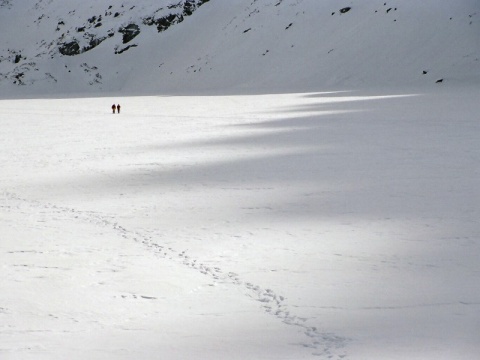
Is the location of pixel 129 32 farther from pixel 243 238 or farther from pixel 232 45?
pixel 243 238

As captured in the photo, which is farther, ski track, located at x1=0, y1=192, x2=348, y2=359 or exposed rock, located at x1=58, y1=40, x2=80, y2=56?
exposed rock, located at x1=58, y1=40, x2=80, y2=56

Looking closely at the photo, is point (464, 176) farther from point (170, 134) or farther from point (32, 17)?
point (32, 17)

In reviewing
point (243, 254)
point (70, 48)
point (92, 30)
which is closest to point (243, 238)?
point (243, 254)

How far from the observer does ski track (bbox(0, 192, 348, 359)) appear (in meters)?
3.57

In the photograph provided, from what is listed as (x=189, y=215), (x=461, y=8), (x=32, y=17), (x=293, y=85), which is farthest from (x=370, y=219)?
(x=32, y=17)

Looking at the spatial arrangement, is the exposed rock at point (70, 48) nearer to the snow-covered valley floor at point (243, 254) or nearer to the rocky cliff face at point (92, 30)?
the rocky cliff face at point (92, 30)

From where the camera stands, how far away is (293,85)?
44656mm

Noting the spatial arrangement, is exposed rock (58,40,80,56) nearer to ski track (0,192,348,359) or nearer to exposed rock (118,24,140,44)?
exposed rock (118,24,140,44)

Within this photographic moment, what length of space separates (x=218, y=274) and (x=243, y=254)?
50 centimetres

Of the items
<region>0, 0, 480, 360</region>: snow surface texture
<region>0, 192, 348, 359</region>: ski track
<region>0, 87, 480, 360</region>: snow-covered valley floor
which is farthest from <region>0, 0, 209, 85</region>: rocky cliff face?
<region>0, 192, 348, 359</region>: ski track

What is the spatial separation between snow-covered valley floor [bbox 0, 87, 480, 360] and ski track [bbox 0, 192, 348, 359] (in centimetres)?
1

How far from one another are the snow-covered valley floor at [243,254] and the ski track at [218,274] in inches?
0.5

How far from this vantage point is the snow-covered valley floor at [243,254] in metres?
3.66

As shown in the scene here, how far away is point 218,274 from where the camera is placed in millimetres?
4703
